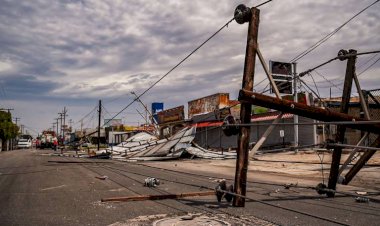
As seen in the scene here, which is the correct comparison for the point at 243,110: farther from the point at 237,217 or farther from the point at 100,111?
the point at 100,111

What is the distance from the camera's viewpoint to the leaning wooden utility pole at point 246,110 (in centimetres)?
872

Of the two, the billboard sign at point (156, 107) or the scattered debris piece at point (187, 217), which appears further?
the billboard sign at point (156, 107)

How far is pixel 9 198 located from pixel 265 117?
2751 centimetres

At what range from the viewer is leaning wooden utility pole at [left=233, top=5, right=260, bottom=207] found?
872cm

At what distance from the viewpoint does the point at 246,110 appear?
8734 millimetres

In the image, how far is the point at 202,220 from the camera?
7.06m

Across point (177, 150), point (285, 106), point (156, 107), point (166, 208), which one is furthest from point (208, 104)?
point (166, 208)

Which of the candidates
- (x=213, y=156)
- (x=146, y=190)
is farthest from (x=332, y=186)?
(x=213, y=156)

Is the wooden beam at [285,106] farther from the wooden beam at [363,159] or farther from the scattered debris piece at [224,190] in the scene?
the scattered debris piece at [224,190]

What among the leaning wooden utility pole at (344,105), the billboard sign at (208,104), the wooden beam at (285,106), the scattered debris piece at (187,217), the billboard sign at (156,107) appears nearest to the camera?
the scattered debris piece at (187,217)

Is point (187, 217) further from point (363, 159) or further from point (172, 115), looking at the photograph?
point (172, 115)

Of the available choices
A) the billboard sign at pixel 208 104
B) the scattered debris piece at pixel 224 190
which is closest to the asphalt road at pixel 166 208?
the scattered debris piece at pixel 224 190

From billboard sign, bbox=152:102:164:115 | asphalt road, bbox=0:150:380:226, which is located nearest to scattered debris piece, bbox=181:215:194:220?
asphalt road, bbox=0:150:380:226

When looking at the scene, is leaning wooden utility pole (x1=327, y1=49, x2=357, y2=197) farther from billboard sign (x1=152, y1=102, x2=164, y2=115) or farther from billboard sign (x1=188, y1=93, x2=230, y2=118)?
billboard sign (x1=152, y1=102, x2=164, y2=115)
